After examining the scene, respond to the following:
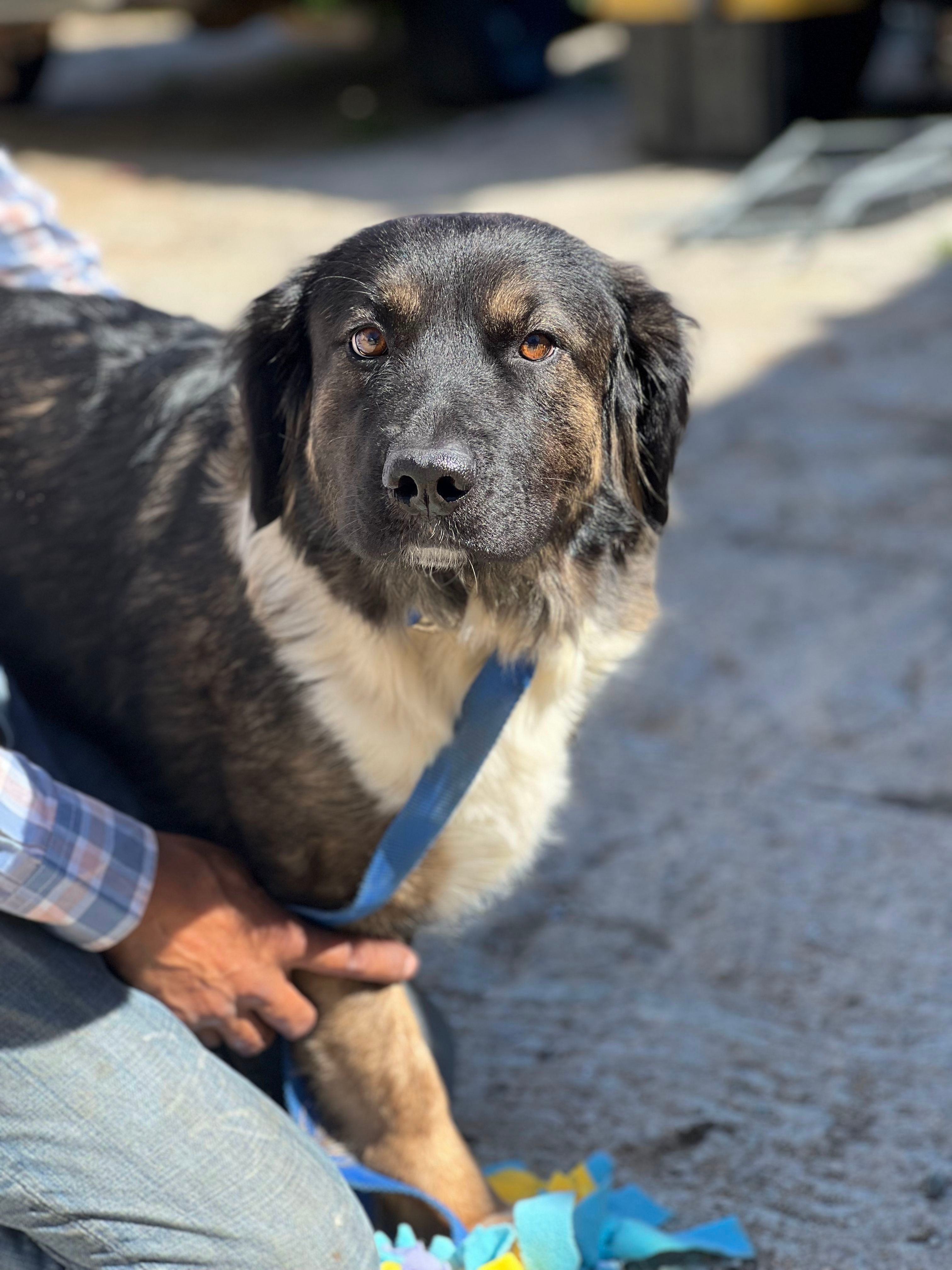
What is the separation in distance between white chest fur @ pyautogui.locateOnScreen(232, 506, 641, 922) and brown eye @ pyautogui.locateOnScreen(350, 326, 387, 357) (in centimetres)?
34

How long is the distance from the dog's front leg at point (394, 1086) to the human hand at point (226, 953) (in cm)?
4

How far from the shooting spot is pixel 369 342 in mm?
2182

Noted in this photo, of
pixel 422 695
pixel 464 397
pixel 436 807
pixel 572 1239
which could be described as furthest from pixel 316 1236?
pixel 464 397

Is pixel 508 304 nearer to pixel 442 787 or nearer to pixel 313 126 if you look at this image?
pixel 442 787

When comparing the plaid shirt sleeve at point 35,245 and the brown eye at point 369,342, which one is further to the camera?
the plaid shirt sleeve at point 35,245

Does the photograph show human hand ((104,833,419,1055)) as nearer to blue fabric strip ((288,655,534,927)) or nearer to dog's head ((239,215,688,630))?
blue fabric strip ((288,655,534,927))

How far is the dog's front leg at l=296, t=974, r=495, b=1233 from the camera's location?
7.76 ft

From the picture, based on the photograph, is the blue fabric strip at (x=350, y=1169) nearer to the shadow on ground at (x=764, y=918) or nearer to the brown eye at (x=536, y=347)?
the shadow on ground at (x=764, y=918)

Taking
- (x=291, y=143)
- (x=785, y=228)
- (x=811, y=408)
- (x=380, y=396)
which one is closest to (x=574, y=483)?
(x=380, y=396)

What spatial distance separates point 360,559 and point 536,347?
432mm

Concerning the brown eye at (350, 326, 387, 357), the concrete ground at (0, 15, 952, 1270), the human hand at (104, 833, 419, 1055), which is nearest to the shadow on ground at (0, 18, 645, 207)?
the concrete ground at (0, 15, 952, 1270)

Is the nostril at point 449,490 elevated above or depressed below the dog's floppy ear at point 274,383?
below

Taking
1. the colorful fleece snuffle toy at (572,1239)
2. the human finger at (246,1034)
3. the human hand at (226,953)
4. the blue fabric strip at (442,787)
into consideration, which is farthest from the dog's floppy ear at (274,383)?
the colorful fleece snuffle toy at (572,1239)

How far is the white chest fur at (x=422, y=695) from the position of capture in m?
2.28
